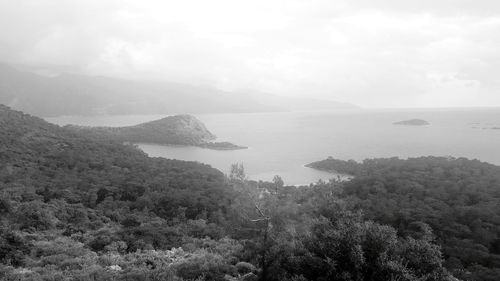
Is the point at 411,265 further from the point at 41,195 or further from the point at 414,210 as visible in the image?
the point at 41,195

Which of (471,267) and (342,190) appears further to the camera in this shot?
(342,190)

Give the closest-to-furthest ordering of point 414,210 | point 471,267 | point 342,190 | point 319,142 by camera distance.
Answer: point 471,267, point 414,210, point 342,190, point 319,142

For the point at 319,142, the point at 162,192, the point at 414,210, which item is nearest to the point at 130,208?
the point at 162,192

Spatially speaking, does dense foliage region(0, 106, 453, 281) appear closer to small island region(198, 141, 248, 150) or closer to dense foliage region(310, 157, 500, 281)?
dense foliage region(310, 157, 500, 281)

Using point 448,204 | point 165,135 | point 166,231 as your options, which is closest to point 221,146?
point 165,135

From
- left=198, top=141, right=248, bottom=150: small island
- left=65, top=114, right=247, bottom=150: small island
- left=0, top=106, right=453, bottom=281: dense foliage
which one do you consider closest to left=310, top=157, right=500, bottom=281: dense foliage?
left=0, top=106, right=453, bottom=281: dense foliage

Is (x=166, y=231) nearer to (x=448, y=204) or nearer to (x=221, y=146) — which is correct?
(x=448, y=204)
